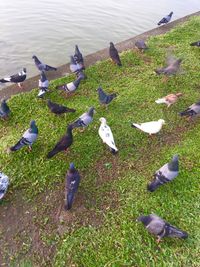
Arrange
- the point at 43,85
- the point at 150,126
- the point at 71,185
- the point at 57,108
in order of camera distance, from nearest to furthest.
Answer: the point at 71,185 < the point at 150,126 < the point at 57,108 < the point at 43,85

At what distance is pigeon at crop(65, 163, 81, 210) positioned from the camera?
19.1ft

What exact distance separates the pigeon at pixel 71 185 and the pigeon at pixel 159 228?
1.21 meters

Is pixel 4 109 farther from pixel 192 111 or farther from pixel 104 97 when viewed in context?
pixel 192 111

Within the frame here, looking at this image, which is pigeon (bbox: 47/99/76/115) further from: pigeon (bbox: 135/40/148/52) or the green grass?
pigeon (bbox: 135/40/148/52)

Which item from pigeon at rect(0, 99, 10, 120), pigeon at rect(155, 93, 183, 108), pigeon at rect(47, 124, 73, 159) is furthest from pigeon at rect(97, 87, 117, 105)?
pigeon at rect(0, 99, 10, 120)

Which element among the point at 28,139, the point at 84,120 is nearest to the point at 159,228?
the point at 84,120

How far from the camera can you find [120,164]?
6.86 m

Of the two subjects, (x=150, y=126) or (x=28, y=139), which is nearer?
(x=28, y=139)

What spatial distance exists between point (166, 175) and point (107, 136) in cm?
148

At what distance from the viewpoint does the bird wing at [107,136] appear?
22.5 feet

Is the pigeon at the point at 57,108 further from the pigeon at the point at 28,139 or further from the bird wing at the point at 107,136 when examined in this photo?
the bird wing at the point at 107,136

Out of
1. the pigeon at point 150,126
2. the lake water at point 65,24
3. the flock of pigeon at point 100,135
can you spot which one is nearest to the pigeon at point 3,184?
the flock of pigeon at point 100,135

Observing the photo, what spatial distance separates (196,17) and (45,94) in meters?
8.12

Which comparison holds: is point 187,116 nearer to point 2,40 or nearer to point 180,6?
point 2,40
